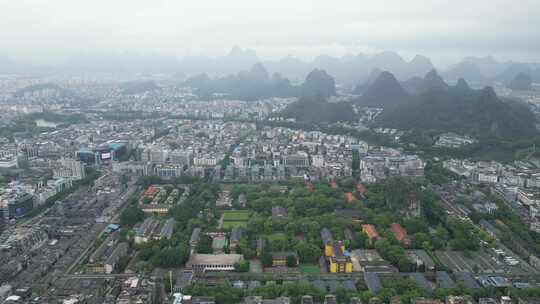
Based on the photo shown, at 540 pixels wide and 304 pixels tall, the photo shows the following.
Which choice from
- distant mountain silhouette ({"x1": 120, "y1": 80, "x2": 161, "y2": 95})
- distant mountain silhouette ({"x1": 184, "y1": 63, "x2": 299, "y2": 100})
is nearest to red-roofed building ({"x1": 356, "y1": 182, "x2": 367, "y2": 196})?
distant mountain silhouette ({"x1": 184, "y1": 63, "x2": 299, "y2": 100})

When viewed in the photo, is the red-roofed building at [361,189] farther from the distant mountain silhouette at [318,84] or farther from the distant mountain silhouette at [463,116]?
the distant mountain silhouette at [318,84]

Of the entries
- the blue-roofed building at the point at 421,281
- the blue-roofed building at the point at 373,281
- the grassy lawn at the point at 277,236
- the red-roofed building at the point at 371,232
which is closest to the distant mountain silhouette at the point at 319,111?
the red-roofed building at the point at 371,232

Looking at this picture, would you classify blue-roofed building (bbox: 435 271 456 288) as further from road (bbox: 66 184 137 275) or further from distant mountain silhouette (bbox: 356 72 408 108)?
distant mountain silhouette (bbox: 356 72 408 108)

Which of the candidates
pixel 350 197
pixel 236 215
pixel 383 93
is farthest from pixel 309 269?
pixel 383 93

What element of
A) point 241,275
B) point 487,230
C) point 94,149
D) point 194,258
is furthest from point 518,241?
point 94,149

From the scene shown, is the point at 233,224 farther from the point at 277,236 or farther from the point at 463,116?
the point at 463,116

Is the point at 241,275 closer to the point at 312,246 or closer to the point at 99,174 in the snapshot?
the point at 312,246
